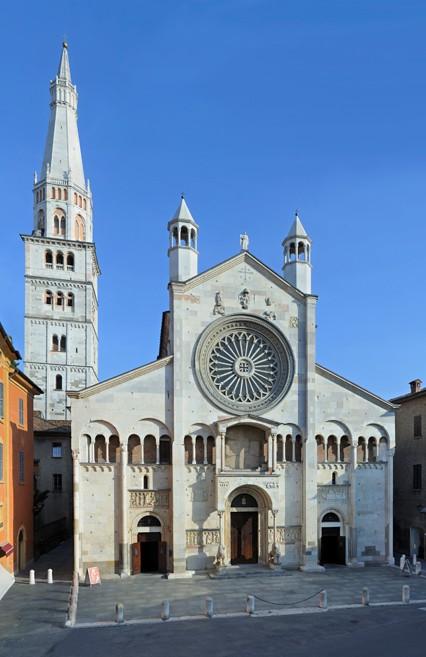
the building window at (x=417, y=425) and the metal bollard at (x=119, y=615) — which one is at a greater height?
the building window at (x=417, y=425)

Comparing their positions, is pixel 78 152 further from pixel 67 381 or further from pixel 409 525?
pixel 409 525

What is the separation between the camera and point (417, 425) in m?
37.2

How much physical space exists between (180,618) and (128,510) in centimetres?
901

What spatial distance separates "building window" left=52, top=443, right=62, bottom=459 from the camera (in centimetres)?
4591

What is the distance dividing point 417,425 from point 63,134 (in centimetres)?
5315

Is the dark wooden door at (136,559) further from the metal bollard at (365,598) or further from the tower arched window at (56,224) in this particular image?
the tower arched window at (56,224)

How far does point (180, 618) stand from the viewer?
67.2ft

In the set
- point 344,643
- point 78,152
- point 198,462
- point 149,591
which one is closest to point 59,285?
point 78,152

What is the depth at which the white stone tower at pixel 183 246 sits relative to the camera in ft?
106

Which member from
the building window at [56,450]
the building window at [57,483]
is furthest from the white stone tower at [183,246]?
the building window at [57,483]

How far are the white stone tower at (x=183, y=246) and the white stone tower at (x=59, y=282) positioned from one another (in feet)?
97.5

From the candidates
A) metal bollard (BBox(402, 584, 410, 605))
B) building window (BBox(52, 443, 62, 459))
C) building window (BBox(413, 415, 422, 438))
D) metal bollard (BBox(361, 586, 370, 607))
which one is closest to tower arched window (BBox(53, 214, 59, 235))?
building window (BBox(52, 443, 62, 459))

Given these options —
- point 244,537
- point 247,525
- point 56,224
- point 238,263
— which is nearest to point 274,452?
point 247,525

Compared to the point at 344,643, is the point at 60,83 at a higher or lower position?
higher
